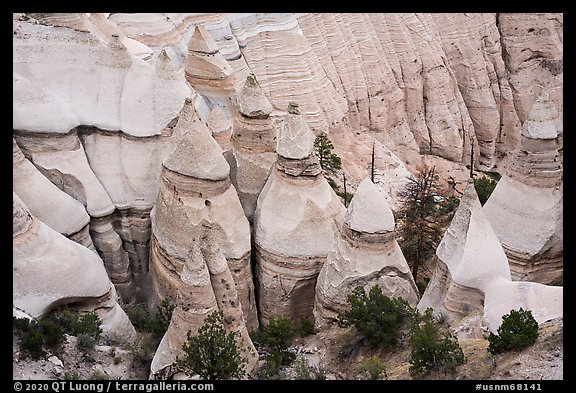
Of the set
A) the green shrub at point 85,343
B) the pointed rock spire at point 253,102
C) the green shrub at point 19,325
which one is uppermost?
the pointed rock spire at point 253,102

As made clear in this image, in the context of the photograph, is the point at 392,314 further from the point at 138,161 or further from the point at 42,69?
the point at 42,69

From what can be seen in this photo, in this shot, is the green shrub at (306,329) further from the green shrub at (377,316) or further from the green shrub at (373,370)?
the green shrub at (373,370)

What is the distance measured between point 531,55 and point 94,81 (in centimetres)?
3003

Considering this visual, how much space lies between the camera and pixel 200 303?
50.6 feet

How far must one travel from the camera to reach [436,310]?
17.5m

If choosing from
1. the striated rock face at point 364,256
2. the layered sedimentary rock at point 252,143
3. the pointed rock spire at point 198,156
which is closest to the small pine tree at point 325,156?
the layered sedimentary rock at point 252,143

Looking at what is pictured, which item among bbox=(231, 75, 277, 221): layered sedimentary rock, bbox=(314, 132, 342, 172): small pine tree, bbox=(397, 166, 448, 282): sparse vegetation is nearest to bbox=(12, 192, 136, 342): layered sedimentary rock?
bbox=(231, 75, 277, 221): layered sedimentary rock

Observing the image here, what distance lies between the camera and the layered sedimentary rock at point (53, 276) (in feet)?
56.2

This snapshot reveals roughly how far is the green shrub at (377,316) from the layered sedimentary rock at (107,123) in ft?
24.7

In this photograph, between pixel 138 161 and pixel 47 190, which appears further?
pixel 138 161

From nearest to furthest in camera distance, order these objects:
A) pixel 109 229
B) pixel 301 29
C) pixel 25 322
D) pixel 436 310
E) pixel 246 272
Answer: pixel 25 322, pixel 436 310, pixel 246 272, pixel 109 229, pixel 301 29

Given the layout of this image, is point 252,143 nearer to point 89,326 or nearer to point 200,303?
point 200,303

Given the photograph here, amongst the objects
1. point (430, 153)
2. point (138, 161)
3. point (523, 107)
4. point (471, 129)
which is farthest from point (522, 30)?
point (138, 161)
